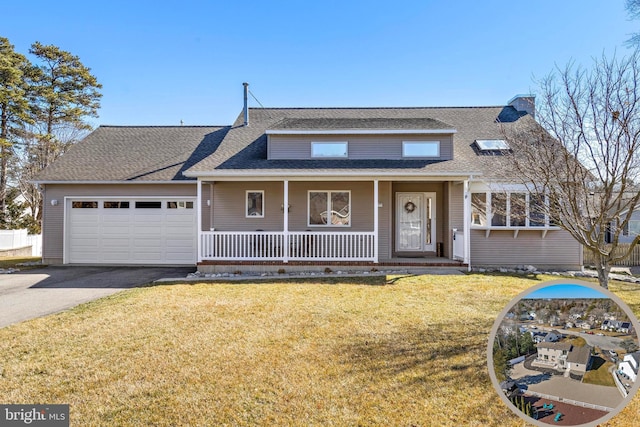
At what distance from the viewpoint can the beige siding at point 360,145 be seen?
482 inches

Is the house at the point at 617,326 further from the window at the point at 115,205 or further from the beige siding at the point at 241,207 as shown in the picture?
the window at the point at 115,205

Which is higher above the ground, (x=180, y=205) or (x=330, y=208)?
(x=180, y=205)

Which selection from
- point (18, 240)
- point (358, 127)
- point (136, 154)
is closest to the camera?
point (358, 127)

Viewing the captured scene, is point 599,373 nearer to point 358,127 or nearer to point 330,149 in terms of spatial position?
point 330,149

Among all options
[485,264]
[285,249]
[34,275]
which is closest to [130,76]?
[34,275]

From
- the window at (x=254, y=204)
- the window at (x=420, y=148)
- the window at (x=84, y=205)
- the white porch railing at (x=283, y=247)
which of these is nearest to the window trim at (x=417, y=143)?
the window at (x=420, y=148)

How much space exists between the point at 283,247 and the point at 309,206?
77.8 inches

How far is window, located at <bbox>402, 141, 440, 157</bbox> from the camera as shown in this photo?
12188 millimetres

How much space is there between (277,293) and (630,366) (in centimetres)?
649

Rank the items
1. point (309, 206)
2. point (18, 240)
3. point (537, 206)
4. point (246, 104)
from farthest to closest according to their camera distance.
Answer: point (18, 240), point (246, 104), point (309, 206), point (537, 206)

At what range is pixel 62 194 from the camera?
42.0 ft

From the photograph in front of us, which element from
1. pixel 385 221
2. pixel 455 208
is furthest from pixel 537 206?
pixel 385 221

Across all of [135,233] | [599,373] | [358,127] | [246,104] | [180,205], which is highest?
[246,104]

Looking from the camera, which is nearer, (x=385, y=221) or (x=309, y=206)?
(x=385, y=221)
